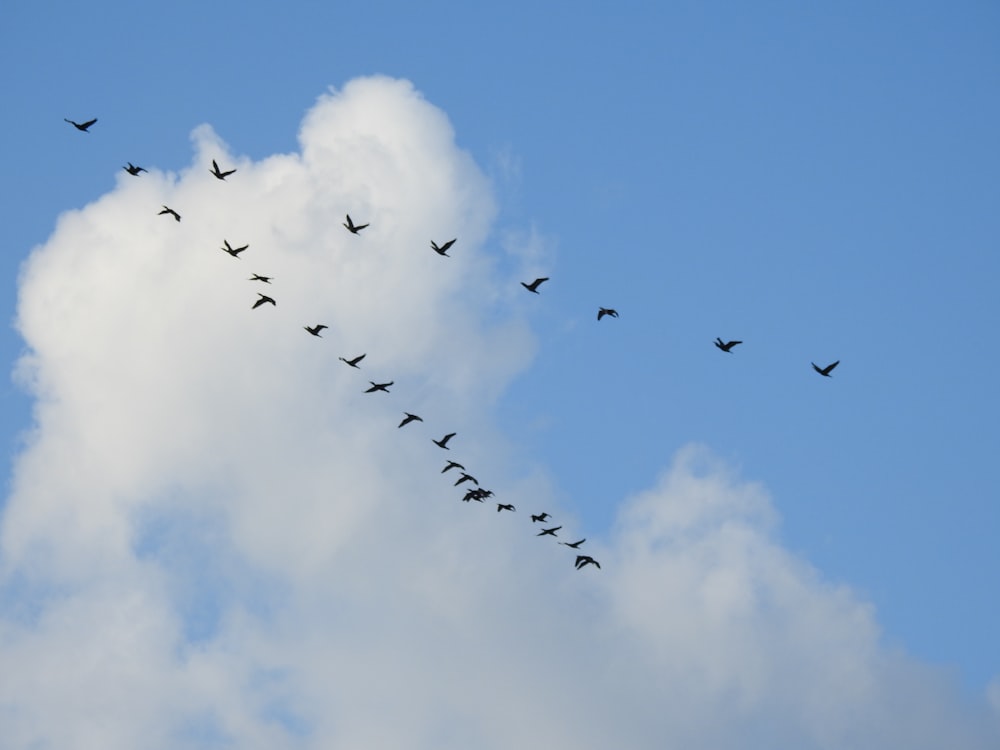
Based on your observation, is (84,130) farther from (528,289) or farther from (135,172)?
(528,289)

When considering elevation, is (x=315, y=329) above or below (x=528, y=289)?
below

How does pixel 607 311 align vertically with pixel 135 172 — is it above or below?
above

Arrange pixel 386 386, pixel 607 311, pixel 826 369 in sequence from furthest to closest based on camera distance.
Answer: pixel 386 386 → pixel 607 311 → pixel 826 369

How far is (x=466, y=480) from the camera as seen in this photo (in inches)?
4860

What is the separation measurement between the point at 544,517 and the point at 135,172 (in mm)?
39059

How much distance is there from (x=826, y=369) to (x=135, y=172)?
162ft

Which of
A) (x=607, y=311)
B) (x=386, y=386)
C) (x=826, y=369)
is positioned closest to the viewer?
(x=826, y=369)

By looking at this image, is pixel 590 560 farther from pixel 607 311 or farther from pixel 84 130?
pixel 84 130

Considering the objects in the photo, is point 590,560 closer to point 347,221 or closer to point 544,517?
point 544,517

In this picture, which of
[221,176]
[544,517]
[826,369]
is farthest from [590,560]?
[221,176]

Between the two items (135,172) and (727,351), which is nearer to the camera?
(727,351)

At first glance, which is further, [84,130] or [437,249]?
[437,249]


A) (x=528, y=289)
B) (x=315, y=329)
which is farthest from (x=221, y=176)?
(x=528, y=289)

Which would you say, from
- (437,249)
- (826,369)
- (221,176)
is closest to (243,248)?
(221,176)
